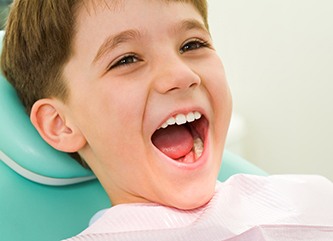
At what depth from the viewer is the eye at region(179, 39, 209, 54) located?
1.00 meters

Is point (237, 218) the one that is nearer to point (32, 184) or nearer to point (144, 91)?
point (144, 91)

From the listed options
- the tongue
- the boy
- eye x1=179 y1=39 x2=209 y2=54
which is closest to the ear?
the boy

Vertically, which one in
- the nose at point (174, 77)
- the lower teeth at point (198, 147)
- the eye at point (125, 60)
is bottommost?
the lower teeth at point (198, 147)

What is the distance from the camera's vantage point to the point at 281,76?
6.26 ft

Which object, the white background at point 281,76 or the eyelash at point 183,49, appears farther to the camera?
the white background at point 281,76

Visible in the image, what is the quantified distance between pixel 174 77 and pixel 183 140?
173 mm

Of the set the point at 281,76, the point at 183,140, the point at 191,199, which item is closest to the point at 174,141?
the point at 183,140

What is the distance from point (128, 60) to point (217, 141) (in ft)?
0.73

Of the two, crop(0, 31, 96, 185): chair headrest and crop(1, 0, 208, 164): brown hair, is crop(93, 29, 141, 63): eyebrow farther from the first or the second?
crop(0, 31, 96, 185): chair headrest

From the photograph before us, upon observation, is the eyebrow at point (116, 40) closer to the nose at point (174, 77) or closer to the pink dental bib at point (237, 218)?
the nose at point (174, 77)

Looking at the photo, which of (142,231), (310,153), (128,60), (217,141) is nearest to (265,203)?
(217,141)

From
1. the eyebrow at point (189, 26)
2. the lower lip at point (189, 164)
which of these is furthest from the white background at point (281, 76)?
the lower lip at point (189, 164)

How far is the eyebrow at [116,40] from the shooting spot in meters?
0.94

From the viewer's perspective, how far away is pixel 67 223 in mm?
1083
